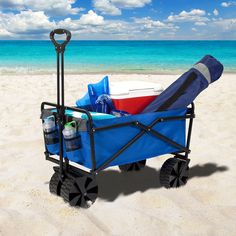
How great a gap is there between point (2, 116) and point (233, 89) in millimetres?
5270

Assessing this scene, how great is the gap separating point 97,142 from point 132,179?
1.02 meters

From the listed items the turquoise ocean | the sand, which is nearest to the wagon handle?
the sand

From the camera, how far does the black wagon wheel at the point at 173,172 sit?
12.1 feet

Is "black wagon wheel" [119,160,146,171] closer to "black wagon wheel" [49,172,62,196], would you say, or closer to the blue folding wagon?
the blue folding wagon

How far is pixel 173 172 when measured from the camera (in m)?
3.73

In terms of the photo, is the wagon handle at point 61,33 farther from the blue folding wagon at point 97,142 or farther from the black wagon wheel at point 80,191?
the black wagon wheel at point 80,191

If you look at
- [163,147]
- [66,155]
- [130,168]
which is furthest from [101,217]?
[130,168]

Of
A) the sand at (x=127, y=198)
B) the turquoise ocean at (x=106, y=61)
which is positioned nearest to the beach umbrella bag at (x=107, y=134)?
the sand at (x=127, y=198)

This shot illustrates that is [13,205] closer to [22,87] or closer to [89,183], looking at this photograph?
[89,183]

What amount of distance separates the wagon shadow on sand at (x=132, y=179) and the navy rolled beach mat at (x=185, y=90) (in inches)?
28.8

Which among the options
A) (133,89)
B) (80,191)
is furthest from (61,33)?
(80,191)

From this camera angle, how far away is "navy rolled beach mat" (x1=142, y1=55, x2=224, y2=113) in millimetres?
3561

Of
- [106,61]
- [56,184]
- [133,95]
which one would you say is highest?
[133,95]

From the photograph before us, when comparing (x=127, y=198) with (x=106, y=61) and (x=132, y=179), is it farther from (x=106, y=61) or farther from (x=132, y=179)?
(x=106, y=61)
